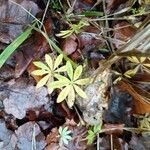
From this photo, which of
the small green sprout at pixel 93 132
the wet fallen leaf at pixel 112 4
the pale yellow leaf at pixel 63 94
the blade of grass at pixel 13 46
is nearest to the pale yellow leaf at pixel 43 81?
the pale yellow leaf at pixel 63 94

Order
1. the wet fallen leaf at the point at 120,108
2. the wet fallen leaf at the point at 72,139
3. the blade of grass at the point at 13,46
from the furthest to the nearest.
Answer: the wet fallen leaf at the point at 120,108, the wet fallen leaf at the point at 72,139, the blade of grass at the point at 13,46

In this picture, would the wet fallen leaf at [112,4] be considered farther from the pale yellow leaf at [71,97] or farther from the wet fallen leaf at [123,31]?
the pale yellow leaf at [71,97]

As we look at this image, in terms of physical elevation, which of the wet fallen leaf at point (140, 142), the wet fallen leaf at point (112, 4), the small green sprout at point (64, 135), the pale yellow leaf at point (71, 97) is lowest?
the wet fallen leaf at point (140, 142)

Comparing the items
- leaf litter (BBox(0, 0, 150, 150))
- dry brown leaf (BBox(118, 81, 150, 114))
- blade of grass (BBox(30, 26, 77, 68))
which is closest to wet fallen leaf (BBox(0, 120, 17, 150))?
leaf litter (BBox(0, 0, 150, 150))

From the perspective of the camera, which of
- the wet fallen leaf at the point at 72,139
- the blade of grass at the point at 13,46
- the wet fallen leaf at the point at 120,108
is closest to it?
the blade of grass at the point at 13,46

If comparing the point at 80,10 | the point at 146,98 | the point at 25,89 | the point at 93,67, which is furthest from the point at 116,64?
the point at 25,89

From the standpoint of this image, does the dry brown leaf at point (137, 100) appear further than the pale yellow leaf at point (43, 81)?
Yes
